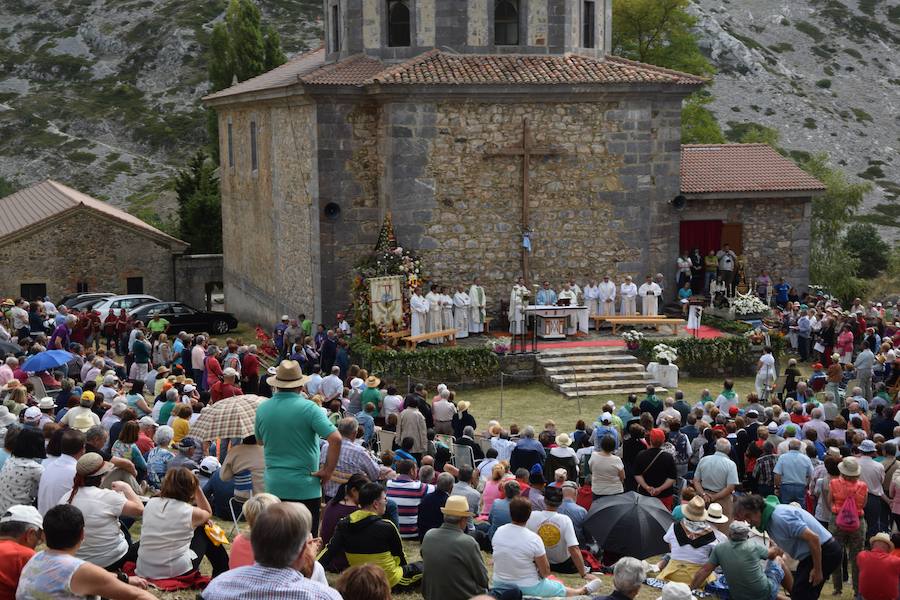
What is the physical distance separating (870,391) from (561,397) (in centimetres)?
646

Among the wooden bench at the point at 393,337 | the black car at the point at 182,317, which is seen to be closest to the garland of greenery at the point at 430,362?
the wooden bench at the point at 393,337

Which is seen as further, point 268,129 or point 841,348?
point 268,129

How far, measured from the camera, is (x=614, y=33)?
4850cm

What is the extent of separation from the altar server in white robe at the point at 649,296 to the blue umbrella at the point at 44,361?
14756mm

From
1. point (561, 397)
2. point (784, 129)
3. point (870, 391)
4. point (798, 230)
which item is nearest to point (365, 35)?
point (561, 397)

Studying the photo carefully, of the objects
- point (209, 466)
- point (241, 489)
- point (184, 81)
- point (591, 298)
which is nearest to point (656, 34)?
point (591, 298)

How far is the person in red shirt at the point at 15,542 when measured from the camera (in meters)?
7.91

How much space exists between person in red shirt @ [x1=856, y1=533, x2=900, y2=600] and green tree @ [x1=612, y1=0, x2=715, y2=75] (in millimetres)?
39082

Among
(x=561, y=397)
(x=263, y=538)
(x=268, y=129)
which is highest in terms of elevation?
(x=268, y=129)

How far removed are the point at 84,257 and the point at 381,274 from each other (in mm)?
15919

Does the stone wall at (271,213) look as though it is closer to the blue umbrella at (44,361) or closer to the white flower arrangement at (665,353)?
the white flower arrangement at (665,353)

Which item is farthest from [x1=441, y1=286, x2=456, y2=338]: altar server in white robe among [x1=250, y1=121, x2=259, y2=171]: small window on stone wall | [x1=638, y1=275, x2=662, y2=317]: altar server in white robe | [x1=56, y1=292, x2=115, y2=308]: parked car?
[x1=56, y1=292, x2=115, y2=308]: parked car

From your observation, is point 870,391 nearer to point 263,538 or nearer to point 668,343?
point 668,343

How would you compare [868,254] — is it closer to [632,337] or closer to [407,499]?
[632,337]
